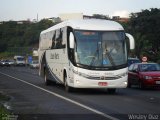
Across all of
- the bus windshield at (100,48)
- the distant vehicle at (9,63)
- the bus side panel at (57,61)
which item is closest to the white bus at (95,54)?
the bus windshield at (100,48)

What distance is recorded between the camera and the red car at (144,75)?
27.4 m

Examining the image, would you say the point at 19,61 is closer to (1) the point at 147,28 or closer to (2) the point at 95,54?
(1) the point at 147,28

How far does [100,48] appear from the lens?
2281 cm

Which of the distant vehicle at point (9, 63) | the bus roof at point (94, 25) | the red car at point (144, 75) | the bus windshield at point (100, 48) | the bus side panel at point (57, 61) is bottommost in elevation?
the distant vehicle at point (9, 63)

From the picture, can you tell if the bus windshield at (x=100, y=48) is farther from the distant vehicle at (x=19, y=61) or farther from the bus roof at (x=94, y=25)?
the distant vehicle at (x=19, y=61)

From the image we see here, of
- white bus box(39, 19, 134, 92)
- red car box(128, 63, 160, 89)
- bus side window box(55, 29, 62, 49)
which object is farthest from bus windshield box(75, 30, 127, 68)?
red car box(128, 63, 160, 89)

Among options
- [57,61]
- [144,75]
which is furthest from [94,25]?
[144,75]

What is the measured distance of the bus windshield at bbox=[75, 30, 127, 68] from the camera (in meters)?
22.6

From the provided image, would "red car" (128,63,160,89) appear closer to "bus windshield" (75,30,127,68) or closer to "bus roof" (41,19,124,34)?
"bus windshield" (75,30,127,68)

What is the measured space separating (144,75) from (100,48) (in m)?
5.55

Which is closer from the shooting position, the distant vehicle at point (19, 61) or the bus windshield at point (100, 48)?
the bus windshield at point (100, 48)

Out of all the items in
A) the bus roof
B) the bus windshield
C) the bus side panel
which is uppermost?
Answer: the bus roof

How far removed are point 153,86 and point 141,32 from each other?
53611mm

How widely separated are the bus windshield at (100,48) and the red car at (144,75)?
4.86 m
